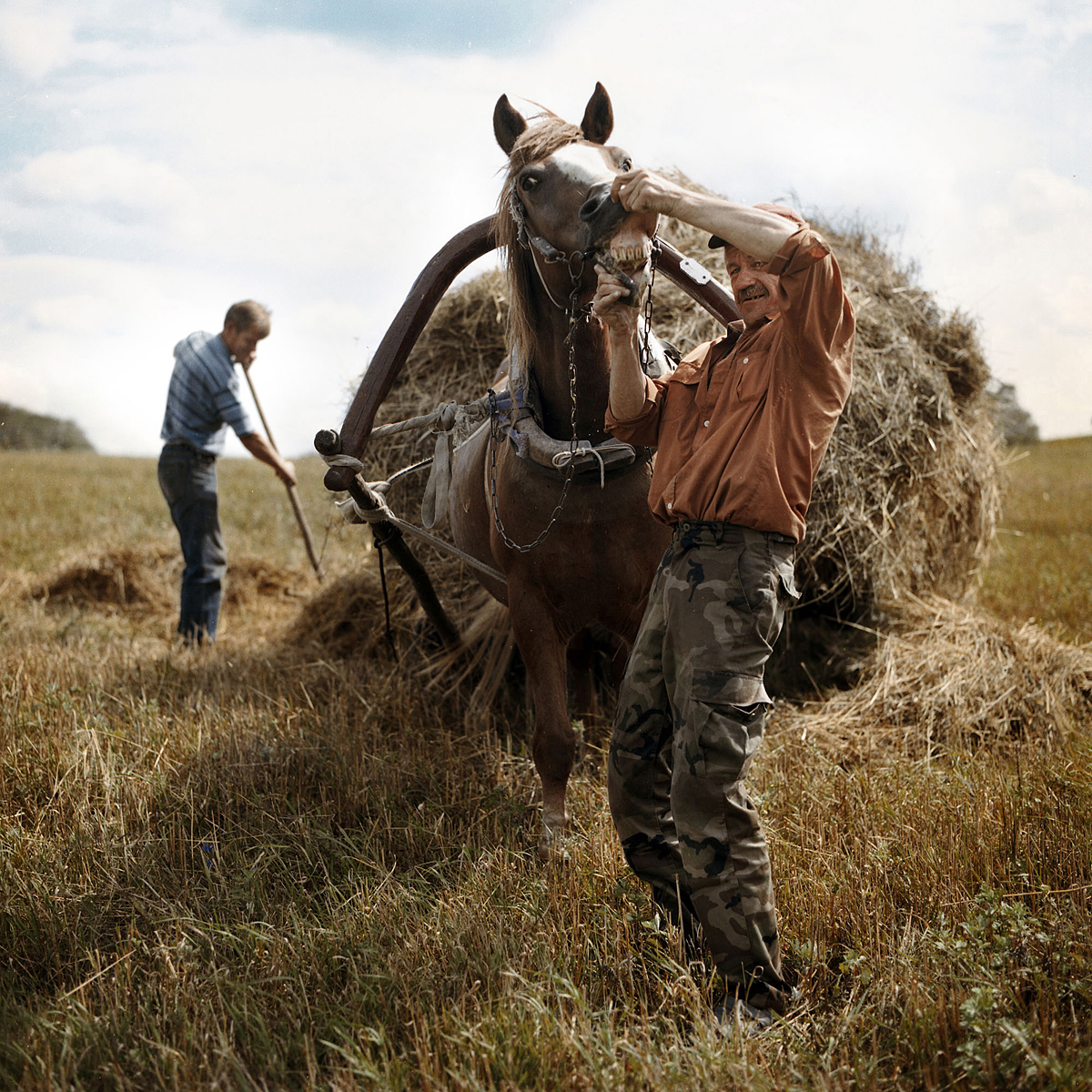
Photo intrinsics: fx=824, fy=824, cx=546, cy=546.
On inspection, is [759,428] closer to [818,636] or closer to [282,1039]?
[282,1039]

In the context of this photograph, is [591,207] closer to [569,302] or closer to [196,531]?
[569,302]

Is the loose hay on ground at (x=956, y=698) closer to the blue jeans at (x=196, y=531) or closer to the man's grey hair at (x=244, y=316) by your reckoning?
the blue jeans at (x=196, y=531)

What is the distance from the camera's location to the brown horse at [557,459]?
2.42m

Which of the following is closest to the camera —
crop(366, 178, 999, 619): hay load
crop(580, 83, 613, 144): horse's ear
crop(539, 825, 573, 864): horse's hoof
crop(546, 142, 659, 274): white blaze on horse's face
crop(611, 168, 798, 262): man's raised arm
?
crop(611, 168, 798, 262): man's raised arm

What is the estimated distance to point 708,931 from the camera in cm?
196

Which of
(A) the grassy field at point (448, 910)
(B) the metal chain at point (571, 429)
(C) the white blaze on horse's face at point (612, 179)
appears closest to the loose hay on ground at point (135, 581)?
(A) the grassy field at point (448, 910)

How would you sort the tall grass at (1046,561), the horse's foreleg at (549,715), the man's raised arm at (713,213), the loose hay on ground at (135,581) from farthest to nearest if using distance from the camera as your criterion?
the loose hay on ground at (135,581) < the tall grass at (1046,561) < the horse's foreleg at (549,715) < the man's raised arm at (713,213)

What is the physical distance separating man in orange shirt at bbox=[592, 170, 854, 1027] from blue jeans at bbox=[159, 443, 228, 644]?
4.68m

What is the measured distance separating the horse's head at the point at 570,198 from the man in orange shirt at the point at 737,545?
88 mm

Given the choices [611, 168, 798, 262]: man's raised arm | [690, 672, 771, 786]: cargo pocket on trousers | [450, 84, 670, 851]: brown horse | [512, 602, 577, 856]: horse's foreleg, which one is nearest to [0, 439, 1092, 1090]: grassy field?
[512, 602, 577, 856]: horse's foreleg

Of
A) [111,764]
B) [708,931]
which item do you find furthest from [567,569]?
[111,764]

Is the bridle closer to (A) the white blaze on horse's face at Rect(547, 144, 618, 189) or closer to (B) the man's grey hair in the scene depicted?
(A) the white blaze on horse's face at Rect(547, 144, 618, 189)

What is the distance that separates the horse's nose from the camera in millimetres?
2086

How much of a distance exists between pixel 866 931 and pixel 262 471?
70.0 ft
